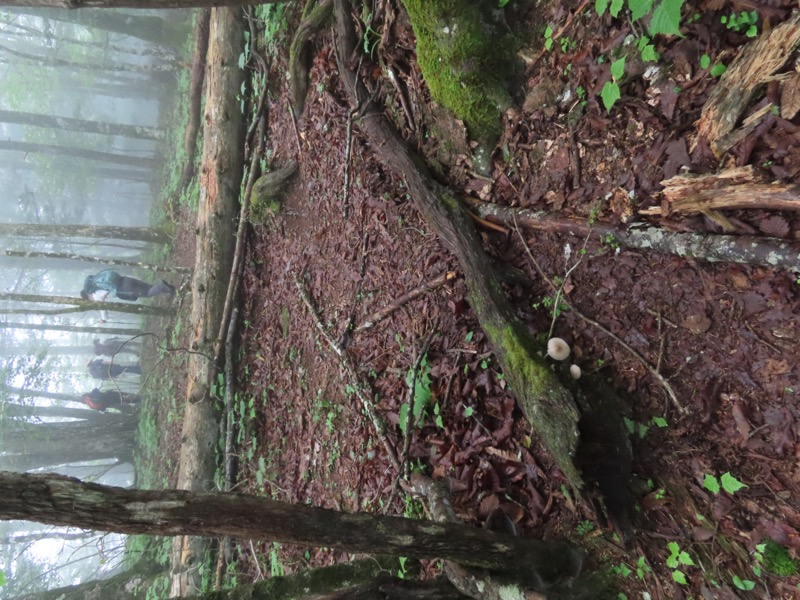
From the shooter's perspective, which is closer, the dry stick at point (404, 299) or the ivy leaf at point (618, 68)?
the ivy leaf at point (618, 68)

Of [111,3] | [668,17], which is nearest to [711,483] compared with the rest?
[668,17]

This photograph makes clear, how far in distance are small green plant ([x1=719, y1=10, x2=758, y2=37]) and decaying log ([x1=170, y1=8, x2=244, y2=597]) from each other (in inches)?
245

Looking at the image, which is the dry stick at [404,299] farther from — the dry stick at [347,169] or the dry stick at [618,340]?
the dry stick at [347,169]

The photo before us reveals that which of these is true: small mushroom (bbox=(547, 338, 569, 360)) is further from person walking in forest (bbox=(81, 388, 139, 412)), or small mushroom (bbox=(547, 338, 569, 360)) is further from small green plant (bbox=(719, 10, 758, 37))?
person walking in forest (bbox=(81, 388, 139, 412))

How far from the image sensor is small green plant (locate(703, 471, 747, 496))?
Result: 263 cm

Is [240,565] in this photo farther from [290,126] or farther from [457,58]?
[457,58]

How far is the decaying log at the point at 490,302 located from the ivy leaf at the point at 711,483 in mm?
674

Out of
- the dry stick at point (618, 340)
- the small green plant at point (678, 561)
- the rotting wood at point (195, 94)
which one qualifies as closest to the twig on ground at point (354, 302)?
the dry stick at point (618, 340)

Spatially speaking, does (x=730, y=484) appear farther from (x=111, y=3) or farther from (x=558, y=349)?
(x=111, y=3)

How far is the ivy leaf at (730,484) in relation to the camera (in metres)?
2.63

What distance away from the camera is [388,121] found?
4.65m

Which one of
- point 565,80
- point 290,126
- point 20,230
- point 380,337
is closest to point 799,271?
point 565,80

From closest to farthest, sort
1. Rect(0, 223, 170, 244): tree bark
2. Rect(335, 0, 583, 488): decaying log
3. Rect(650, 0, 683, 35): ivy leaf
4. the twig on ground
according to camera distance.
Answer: Rect(650, 0, 683, 35): ivy leaf
Rect(335, 0, 583, 488): decaying log
the twig on ground
Rect(0, 223, 170, 244): tree bark

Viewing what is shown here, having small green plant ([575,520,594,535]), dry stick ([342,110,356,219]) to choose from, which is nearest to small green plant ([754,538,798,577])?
small green plant ([575,520,594,535])
